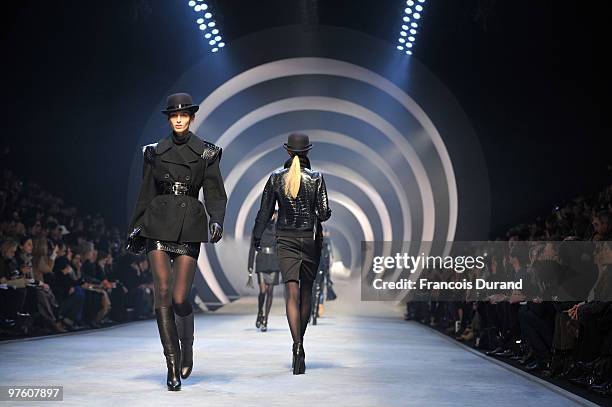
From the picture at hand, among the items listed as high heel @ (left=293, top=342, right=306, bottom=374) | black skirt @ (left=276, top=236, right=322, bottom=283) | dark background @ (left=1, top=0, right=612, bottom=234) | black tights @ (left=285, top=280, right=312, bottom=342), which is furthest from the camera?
dark background @ (left=1, top=0, right=612, bottom=234)

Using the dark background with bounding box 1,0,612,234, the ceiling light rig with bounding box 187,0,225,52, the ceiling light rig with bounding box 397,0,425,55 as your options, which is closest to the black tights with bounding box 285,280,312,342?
the dark background with bounding box 1,0,612,234

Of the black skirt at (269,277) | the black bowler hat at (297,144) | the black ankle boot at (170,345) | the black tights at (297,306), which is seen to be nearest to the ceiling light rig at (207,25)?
the black skirt at (269,277)

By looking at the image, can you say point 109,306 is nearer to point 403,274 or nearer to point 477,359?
point 477,359

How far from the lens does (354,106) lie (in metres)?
20.3

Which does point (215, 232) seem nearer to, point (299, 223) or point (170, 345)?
point (170, 345)

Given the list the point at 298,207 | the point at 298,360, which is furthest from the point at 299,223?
the point at 298,360

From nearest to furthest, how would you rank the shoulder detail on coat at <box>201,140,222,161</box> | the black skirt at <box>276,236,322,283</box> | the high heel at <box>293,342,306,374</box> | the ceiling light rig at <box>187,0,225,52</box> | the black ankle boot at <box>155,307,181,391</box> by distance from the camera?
the black ankle boot at <box>155,307,181,391</box>, the shoulder detail on coat at <box>201,140,222,161</box>, the high heel at <box>293,342,306,374</box>, the black skirt at <box>276,236,322,283</box>, the ceiling light rig at <box>187,0,225,52</box>

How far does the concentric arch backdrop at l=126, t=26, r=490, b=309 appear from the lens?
52.9ft

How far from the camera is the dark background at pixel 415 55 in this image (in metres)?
14.1

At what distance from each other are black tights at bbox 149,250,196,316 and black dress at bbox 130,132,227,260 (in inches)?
1.9

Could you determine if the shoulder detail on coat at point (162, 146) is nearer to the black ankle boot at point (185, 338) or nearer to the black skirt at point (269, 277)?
the black ankle boot at point (185, 338)

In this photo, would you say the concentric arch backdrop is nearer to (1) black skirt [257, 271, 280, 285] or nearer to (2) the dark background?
(2) the dark background

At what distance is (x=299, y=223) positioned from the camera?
7.46 metres

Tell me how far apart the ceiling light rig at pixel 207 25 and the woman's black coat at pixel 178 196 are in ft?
28.2
